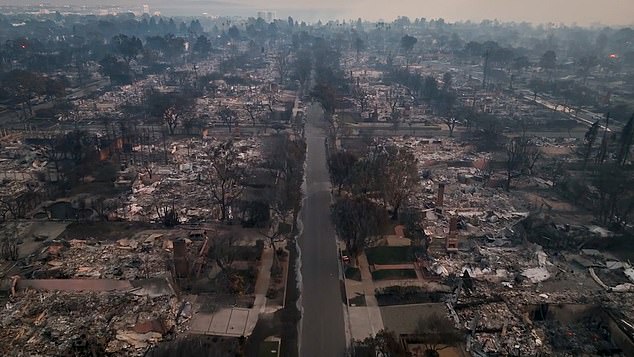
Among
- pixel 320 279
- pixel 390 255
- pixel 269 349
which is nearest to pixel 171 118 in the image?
pixel 320 279

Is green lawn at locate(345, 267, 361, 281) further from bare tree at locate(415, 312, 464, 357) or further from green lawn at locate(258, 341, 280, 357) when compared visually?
green lawn at locate(258, 341, 280, 357)

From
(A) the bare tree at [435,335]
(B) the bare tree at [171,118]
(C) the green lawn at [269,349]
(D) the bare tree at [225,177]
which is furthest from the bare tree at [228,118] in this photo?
(A) the bare tree at [435,335]

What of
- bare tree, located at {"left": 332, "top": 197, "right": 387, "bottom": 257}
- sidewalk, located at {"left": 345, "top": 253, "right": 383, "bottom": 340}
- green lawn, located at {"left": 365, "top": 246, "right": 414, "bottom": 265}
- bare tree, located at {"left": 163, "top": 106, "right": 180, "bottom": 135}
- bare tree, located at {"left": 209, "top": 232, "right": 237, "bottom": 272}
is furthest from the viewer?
bare tree, located at {"left": 163, "top": 106, "right": 180, "bottom": 135}

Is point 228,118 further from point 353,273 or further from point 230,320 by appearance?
point 230,320

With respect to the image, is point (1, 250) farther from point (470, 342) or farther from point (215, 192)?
point (470, 342)

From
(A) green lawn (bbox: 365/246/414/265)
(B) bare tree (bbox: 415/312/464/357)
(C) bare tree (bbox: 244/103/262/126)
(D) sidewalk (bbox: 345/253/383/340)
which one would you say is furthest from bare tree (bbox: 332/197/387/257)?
(C) bare tree (bbox: 244/103/262/126)

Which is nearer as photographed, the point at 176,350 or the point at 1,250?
the point at 176,350

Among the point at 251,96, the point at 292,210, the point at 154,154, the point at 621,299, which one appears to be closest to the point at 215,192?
the point at 292,210
